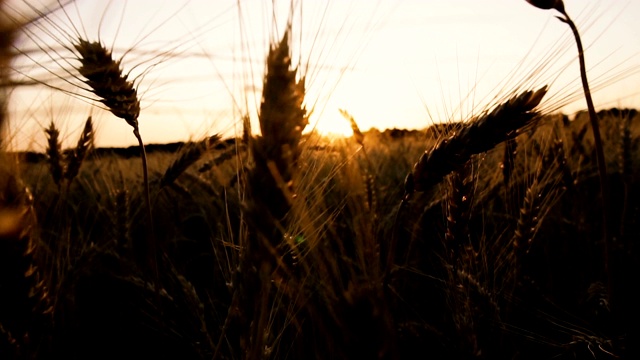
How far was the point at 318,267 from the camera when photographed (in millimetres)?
1592

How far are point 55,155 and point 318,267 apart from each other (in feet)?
4.78

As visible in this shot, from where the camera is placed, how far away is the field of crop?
897 millimetres

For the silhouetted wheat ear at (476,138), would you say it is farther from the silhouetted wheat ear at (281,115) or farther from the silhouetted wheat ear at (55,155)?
the silhouetted wheat ear at (55,155)

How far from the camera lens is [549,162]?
232cm

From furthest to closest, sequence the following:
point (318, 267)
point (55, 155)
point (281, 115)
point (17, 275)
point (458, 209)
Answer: point (55, 155)
point (318, 267)
point (458, 209)
point (17, 275)
point (281, 115)

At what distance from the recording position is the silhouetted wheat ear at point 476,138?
3.76ft

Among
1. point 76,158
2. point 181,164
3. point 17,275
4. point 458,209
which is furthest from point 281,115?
point 76,158

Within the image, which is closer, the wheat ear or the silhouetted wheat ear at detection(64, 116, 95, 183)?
the wheat ear

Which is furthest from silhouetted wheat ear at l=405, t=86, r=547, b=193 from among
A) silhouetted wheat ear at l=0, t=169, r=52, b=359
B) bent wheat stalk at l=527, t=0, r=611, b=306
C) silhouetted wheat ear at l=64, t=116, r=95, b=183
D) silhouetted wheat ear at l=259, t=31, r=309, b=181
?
silhouetted wheat ear at l=64, t=116, r=95, b=183

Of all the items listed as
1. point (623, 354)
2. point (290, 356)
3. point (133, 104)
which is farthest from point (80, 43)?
point (623, 354)

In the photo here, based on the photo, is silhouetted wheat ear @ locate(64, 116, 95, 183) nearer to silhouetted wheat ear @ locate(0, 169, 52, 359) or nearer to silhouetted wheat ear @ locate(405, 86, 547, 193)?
silhouetted wheat ear @ locate(0, 169, 52, 359)

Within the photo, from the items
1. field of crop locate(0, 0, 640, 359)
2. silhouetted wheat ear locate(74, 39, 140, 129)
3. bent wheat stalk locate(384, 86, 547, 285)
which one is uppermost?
silhouetted wheat ear locate(74, 39, 140, 129)

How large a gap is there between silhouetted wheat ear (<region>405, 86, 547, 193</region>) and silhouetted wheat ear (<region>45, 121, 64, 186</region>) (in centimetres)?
171

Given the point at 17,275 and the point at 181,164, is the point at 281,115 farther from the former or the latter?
the point at 181,164
